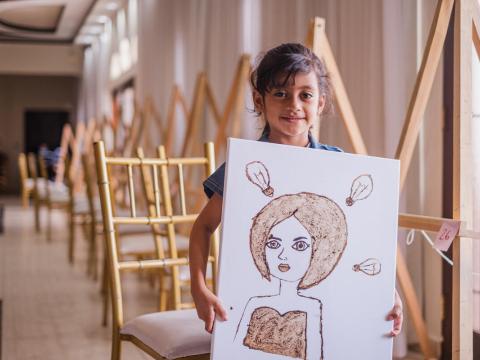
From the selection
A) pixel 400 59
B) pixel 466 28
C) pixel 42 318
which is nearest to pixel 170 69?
pixel 42 318

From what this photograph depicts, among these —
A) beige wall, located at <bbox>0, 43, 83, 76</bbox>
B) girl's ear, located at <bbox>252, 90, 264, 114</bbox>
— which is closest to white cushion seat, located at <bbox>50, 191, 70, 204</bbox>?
girl's ear, located at <bbox>252, 90, 264, 114</bbox>

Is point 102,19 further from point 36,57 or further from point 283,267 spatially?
point 283,267

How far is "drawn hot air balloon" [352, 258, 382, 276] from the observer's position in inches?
60.9

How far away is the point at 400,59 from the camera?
325cm

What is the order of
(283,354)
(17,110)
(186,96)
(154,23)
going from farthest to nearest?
(17,110) → (154,23) → (186,96) → (283,354)

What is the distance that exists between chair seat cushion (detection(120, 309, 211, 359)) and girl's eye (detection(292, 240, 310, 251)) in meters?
→ 0.49

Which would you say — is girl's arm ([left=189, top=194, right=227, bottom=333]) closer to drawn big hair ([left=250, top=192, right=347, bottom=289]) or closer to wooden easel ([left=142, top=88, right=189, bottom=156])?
drawn big hair ([left=250, top=192, right=347, bottom=289])

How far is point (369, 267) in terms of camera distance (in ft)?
5.10

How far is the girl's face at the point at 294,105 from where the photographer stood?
1598mm

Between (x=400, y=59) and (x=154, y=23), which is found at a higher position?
(x=154, y=23)

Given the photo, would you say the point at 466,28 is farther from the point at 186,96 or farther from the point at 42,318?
the point at 186,96

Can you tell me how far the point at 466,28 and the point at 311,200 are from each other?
0.91 meters

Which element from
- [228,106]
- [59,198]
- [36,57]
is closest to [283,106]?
[228,106]

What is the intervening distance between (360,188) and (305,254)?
19 centimetres
